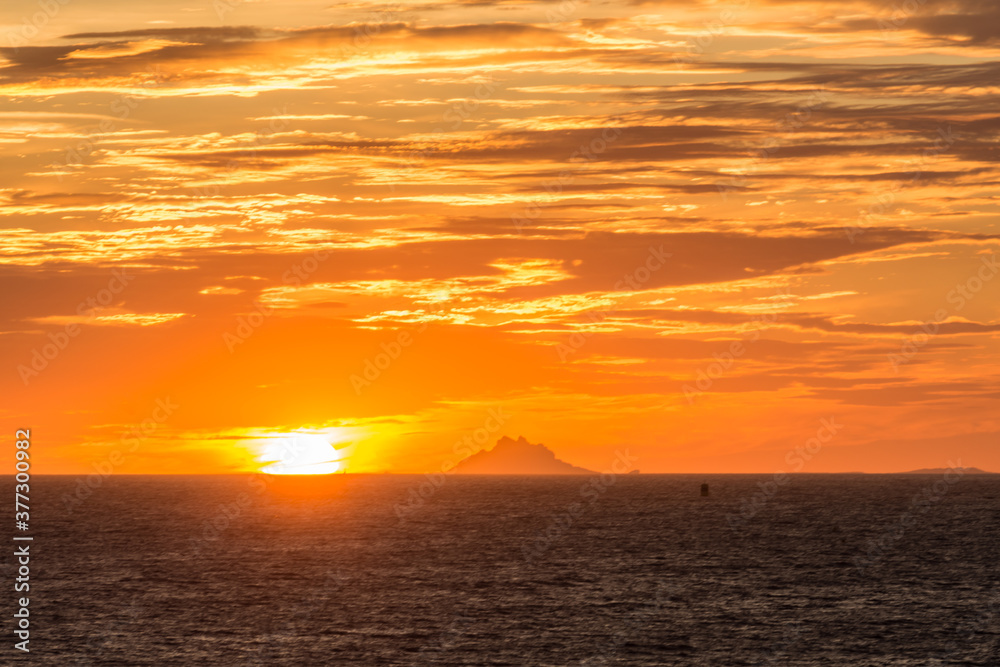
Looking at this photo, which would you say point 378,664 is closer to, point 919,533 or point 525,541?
point 525,541

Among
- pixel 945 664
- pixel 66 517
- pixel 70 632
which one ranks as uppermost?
pixel 66 517

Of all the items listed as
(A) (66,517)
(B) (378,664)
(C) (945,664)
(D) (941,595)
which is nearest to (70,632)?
(B) (378,664)

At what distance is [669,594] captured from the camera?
83750mm

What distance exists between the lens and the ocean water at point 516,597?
63.1 meters

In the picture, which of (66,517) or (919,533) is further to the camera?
(66,517)

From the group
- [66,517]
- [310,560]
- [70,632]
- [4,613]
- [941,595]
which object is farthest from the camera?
[66,517]

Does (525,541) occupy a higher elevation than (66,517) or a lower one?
lower

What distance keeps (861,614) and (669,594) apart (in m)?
15.3

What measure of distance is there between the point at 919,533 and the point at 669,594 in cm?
7118

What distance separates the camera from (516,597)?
3238 inches

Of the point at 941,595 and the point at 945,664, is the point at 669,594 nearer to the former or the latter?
the point at 941,595

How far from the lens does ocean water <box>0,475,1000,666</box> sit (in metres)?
63.1

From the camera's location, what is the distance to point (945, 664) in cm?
5903

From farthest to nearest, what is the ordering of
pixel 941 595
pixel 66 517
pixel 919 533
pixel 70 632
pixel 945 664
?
pixel 66 517 < pixel 919 533 < pixel 941 595 < pixel 70 632 < pixel 945 664
